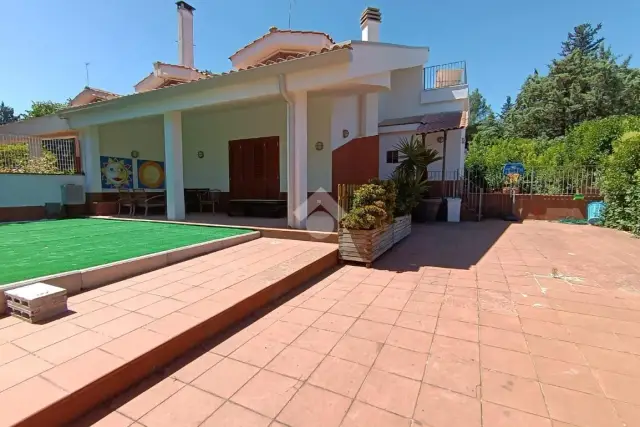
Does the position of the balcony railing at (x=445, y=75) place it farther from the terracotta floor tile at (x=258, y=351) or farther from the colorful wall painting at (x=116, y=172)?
the terracotta floor tile at (x=258, y=351)

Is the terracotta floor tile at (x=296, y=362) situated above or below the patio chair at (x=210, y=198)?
below

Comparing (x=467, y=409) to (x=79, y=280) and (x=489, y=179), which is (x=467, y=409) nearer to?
(x=79, y=280)

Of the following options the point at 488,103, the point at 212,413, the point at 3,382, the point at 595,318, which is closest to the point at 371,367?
the point at 212,413

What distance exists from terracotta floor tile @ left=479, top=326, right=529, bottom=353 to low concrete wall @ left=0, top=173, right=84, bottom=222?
1134 centimetres

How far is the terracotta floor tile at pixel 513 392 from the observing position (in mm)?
1860

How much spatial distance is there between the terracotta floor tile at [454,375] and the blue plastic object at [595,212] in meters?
10.3

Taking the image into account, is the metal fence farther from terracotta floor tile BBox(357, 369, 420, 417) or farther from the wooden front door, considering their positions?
terracotta floor tile BBox(357, 369, 420, 417)

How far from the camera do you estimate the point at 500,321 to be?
10.0ft

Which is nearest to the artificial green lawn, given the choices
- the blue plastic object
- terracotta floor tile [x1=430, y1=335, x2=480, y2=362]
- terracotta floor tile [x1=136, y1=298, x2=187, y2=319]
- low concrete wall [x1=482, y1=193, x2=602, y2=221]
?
terracotta floor tile [x1=136, y1=298, x2=187, y2=319]

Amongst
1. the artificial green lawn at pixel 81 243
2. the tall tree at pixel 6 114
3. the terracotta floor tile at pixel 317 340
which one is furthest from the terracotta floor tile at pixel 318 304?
the tall tree at pixel 6 114

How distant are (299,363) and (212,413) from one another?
0.72m

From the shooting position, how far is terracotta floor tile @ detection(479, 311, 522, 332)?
9.59 ft

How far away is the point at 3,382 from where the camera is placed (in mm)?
1810

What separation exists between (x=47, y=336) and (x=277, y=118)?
25.8 ft
